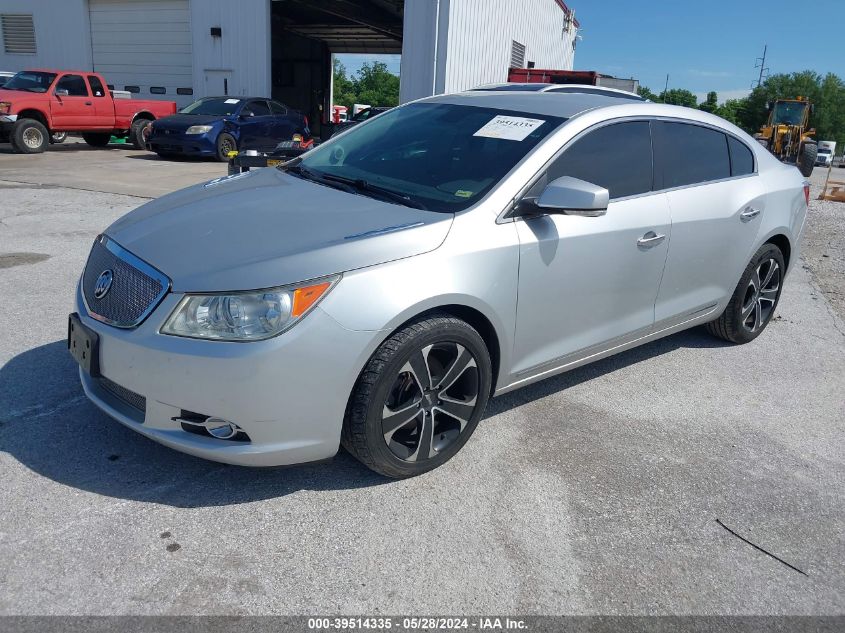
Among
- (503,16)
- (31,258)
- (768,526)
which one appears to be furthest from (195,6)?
(768,526)

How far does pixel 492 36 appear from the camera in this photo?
2025 centimetres

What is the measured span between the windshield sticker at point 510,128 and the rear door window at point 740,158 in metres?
1.75

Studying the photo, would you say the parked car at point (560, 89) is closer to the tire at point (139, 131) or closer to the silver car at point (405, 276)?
the silver car at point (405, 276)

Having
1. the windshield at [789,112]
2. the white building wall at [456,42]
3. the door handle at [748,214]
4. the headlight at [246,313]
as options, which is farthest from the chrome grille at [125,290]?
the windshield at [789,112]

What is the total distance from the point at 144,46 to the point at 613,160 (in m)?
21.8

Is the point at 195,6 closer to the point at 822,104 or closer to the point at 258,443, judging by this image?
the point at 258,443

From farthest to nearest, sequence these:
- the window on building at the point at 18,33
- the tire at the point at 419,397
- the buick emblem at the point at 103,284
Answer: the window on building at the point at 18,33, the buick emblem at the point at 103,284, the tire at the point at 419,397

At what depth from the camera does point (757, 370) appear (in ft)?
15.3

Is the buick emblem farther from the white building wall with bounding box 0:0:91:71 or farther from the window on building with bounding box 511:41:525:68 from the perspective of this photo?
the white building wall with bounding box 0:0:91:71

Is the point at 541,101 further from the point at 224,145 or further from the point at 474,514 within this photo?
the point at 224,145

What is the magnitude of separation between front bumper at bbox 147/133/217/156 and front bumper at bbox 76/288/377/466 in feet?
44.6

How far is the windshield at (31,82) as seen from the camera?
15794 mm

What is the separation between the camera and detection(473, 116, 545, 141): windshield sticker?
3.51 meters

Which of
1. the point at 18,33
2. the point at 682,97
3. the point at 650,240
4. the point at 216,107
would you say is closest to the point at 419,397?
the point at 650,240
